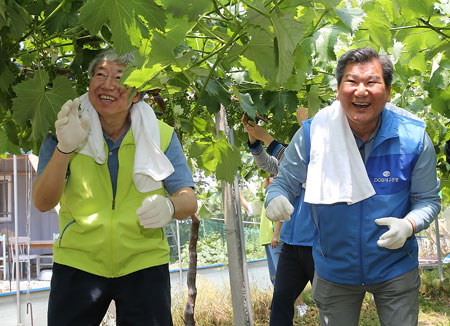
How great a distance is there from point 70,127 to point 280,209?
0.82 metres

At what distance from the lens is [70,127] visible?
1.98 m

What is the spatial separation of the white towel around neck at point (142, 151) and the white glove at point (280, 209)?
40 centimetres

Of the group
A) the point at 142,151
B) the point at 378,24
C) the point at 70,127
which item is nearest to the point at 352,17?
the point at 378,24

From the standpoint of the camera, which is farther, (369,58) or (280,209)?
(369,58)

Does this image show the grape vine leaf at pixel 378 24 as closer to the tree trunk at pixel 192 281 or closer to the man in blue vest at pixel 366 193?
the man in blue vest at pixel 366 193

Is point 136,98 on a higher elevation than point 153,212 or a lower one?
higher

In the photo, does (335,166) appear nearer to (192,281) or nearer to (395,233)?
(395,233)

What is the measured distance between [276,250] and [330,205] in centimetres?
271

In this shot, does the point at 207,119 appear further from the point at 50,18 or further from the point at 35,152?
the point at 50,18

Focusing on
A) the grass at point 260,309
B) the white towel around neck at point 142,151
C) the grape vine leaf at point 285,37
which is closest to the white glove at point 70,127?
the white towel around neck at point 142,151

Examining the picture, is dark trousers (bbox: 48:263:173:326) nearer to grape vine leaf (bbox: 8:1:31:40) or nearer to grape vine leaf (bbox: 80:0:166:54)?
grape vine leaf (bbox: 8:1:31:40)

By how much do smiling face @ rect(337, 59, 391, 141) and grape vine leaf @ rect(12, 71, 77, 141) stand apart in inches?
43.5

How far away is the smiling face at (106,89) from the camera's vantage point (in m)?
2.23

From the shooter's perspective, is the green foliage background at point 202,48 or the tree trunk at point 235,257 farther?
the tree trunk at point 235,257
